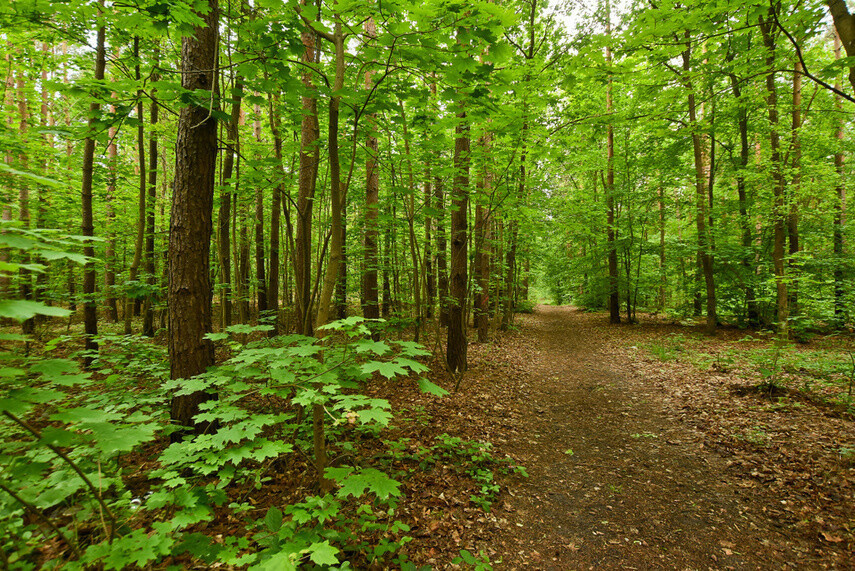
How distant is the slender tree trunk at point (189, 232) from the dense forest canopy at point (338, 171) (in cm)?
3

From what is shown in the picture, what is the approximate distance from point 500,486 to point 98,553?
380 centimetres

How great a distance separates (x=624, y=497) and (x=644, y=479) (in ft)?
1.74

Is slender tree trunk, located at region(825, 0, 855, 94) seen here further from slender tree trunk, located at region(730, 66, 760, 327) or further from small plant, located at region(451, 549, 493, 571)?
slender tree trunk, located at region(730, 66, 760, 327)

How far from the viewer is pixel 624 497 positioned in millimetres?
4020

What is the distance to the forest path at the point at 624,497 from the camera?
126 inches

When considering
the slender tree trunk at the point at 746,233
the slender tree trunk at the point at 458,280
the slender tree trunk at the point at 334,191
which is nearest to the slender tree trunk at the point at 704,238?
the slender tree trunk at the point at 746,233

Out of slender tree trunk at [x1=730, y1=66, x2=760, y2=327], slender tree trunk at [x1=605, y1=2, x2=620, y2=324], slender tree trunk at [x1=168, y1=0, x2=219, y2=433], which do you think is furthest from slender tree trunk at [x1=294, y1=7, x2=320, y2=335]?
slender tree trunk at [x1=730, y1=66, x2=760, y2=327]

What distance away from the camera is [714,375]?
7.56 metres

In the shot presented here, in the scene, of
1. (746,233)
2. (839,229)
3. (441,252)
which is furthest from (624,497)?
(839,229)

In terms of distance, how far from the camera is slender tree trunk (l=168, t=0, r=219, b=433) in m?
3.92

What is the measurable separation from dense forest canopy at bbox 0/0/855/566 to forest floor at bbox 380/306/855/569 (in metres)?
1.36

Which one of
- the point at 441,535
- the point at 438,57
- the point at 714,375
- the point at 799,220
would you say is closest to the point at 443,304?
the point at 441,535

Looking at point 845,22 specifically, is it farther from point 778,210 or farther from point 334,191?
point 778,210

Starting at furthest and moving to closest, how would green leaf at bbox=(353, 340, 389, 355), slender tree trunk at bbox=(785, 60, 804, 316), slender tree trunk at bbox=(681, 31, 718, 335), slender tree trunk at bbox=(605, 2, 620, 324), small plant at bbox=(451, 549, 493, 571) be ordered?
slender tree trunk at bbox=(605, 2, 620, 324)
slender tree trunk at bbox=(681, 31, 718, 335)
slender tree trunk at bbox=(785, 60, 804, 316)
small plant at bbox=(451, 549, 493, 571)
green leaf at bbox=(353, 340, 389, 355)
